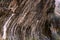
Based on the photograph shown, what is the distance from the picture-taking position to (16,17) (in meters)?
1.62

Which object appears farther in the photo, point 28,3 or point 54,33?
point 54,33

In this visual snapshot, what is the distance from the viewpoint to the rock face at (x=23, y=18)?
161 centimetres

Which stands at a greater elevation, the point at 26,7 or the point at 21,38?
the point at 26,7

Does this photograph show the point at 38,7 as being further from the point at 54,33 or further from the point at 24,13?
the point at 54,33

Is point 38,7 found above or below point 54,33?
above

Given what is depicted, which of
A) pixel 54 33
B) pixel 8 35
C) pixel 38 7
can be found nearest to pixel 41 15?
pixel 38 7

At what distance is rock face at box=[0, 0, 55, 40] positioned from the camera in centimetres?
161

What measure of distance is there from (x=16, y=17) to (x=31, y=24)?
Answer: 0.13 m

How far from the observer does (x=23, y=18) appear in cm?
161

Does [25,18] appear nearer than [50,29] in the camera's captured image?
Yes

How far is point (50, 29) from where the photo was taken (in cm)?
172

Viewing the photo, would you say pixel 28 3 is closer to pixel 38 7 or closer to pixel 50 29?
pixel 38 7

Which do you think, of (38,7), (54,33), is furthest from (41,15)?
(54,33)

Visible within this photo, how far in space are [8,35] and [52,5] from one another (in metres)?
0.44
